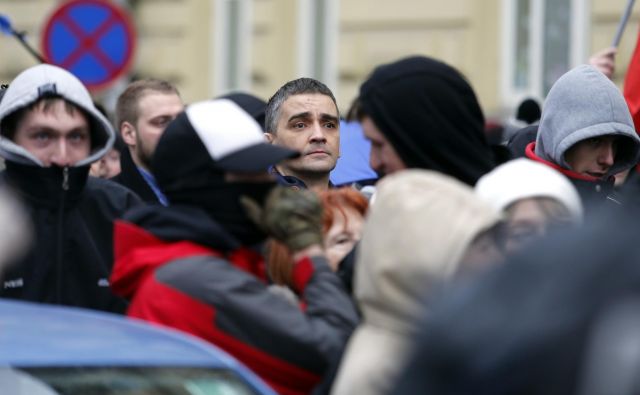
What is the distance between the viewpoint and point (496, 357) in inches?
67.9

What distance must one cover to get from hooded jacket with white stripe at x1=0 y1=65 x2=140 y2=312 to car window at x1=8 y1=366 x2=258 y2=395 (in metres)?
1.75

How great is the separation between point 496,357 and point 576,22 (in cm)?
1273

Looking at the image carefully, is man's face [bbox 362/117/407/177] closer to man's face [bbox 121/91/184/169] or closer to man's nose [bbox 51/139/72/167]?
man's nose [bbox 51/139/72/167]

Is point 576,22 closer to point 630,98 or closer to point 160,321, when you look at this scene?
point 630,98

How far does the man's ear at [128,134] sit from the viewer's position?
6758 millimetres

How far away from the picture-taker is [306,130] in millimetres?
6031

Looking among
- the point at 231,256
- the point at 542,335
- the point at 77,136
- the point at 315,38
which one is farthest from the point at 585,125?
the point at 315,38

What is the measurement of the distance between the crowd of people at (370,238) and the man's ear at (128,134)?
1.01 meters

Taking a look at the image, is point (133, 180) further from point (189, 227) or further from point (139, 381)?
point (139, 381)

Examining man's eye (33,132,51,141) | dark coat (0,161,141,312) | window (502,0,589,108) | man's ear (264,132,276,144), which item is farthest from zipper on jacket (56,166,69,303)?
window (502,0,589,108)

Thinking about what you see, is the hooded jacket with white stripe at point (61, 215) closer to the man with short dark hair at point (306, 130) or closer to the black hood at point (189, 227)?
the man with short dark hair at point (306, 130)

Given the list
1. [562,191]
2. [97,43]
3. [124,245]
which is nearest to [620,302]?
[562,191]

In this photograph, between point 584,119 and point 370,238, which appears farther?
point 584,119

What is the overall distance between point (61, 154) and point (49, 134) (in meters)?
0.09
